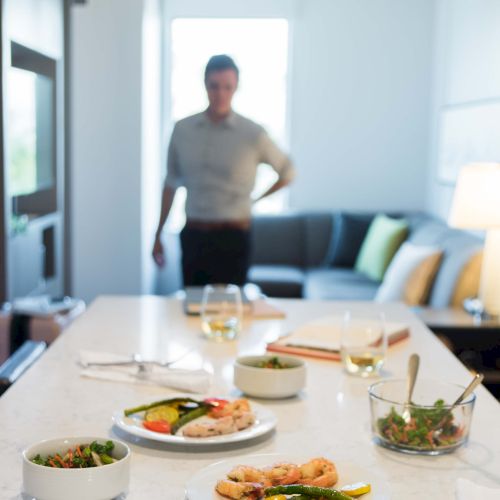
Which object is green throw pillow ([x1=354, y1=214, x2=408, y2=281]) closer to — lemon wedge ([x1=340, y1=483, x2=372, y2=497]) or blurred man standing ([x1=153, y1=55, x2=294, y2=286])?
blurred man standing ([x1=153, y1=55, x2=294, y2=286])

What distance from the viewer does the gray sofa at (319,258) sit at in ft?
14.6

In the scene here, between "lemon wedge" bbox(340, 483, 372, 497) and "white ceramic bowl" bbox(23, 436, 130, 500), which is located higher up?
"white ceramic bowl" bbox(23, 436, 130, 500)

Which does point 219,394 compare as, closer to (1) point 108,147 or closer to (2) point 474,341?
(2) point 474,341

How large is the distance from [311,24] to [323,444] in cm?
550

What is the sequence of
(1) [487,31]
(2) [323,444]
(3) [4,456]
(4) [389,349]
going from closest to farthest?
(3) [4,456] → (2) [323,444] → (4) [389,349] → (1) [487,31]

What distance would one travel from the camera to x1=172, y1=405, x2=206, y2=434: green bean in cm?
143

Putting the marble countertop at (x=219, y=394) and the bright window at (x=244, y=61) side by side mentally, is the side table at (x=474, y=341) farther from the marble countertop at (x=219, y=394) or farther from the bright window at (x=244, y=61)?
the bright window at (x=244, y=61)

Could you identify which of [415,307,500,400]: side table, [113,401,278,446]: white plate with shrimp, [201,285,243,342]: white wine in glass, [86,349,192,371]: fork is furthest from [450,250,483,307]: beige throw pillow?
[113,401,278,446]: white plate with shrimp

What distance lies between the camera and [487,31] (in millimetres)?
4875

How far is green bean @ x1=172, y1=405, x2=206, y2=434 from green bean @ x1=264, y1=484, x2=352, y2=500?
0.34 metres

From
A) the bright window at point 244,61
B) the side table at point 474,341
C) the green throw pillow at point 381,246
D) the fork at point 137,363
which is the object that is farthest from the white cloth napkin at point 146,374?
the bright window at point 244,61

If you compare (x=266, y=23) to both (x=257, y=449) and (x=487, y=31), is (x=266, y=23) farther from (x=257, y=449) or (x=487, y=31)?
(x=257, y=449)

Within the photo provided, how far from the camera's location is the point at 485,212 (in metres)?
3.74

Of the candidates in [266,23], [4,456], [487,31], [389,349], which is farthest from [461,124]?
[4,456]
